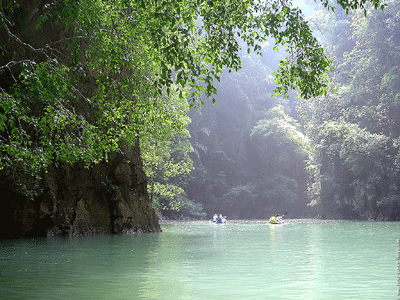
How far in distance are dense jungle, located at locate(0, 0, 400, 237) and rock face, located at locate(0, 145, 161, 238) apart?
2.0 inches

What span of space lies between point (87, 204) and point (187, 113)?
34.9m

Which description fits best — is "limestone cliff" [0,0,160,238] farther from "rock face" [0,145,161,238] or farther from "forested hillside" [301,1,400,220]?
"forested hillside" [301,1,400,220]

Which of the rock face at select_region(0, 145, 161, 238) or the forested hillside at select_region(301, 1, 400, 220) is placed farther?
the forested hillside at select_region(301, 1, 400, 220)

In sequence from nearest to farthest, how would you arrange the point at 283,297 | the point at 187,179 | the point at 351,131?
the point at 283,297
the point at 351,131
the point at 187,179

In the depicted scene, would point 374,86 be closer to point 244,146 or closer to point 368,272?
point 244,146

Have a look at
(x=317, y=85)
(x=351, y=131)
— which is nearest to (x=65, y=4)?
(x=317, y=85)

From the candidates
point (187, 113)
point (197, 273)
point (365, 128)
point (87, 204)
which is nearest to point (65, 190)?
point (87, 204)

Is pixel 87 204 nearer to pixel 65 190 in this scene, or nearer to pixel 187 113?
pixel 65 190

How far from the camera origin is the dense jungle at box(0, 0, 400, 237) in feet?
26.6

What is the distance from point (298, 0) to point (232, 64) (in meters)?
85.9

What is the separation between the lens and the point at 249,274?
29.6ft

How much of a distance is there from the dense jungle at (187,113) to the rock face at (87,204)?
0.05m

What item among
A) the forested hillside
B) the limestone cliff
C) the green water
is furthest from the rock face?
the forested hillside

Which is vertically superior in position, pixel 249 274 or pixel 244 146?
pixel 244 146
